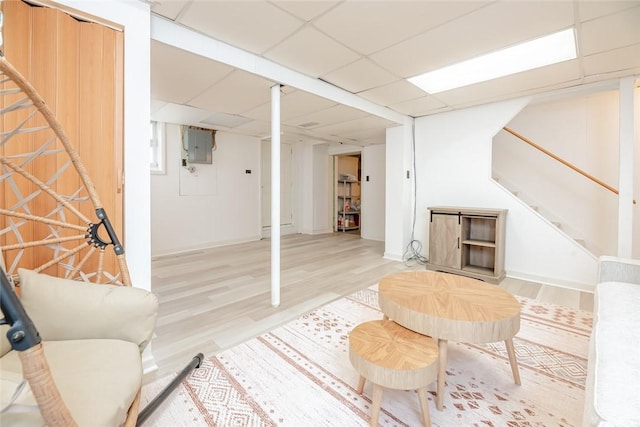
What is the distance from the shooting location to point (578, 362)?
5.52 feet

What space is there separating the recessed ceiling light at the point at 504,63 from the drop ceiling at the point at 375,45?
10 cm

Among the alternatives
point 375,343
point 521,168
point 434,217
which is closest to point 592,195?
point 521,168

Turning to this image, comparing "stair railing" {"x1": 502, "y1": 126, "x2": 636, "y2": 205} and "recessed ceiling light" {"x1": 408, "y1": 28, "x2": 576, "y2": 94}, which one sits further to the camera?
"stair railing" {"x1": 502, "y1": 126, "x2": 636, "y2": 205}

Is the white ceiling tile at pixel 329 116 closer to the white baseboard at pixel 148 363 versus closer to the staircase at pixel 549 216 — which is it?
the staircase at pixel 549 216

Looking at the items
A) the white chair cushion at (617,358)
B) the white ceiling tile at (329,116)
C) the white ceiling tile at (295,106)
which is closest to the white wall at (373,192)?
the white ceiling tile at (329,116)

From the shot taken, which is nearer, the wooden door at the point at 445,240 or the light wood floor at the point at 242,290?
the light wood floor at the point at 242,290

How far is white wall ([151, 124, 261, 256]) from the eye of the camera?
4484mm

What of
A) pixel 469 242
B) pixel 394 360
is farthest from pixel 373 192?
pixel 394 360

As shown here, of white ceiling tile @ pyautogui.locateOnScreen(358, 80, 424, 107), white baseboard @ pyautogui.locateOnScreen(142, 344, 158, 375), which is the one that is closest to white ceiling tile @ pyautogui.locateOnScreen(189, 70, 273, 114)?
white ceiling tile @ pyautogui.locateOnScreen(358, 80, 424, 107)

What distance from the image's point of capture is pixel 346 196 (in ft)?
24.0

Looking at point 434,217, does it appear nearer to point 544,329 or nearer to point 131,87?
point 544,329

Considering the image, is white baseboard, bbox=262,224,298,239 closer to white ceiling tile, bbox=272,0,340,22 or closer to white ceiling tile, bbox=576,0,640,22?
white ceiling tile, bbox=272,0,340,22

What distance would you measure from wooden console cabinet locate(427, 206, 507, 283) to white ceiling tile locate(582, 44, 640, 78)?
156cm

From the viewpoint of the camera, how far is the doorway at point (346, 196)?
7066 millimetres
